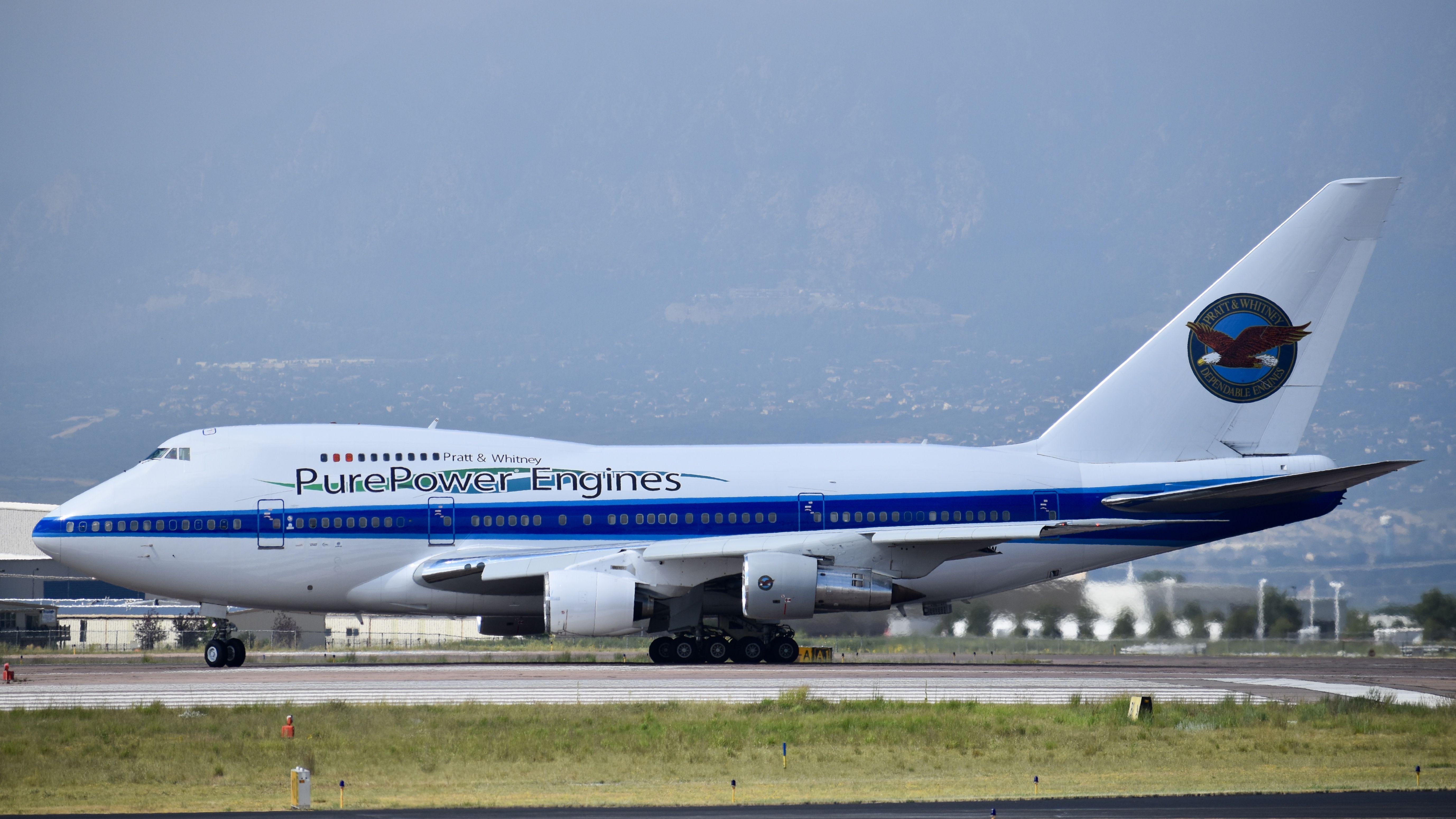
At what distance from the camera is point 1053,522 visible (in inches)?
1268

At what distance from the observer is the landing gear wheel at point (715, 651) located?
106 ft

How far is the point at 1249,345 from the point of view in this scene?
34.4m

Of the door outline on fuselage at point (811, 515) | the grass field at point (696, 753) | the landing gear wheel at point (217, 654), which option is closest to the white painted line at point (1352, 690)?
the grass field at point (696, 753)

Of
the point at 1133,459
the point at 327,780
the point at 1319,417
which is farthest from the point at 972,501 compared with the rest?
Result: the point at 1319,417

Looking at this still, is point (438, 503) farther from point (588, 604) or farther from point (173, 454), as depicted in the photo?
point (173, 454)

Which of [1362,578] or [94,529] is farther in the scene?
[1362,578]

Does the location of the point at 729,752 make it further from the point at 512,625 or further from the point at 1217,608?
the point at 1217,608

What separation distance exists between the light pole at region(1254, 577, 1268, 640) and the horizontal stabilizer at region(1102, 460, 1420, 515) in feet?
32.5

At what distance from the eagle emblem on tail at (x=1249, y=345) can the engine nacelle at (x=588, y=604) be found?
49.0 ft

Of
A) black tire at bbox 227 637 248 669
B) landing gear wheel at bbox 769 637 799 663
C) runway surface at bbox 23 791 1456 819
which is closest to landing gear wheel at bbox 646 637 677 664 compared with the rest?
landing gear wheel at bbox 769 637 799 663

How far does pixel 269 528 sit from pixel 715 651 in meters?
10.1

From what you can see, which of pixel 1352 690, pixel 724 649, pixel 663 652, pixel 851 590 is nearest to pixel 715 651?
pixel 724 649

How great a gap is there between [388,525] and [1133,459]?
17.2 metres

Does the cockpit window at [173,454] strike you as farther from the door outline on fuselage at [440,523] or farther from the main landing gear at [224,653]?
the door outline on fuselage at [440,523]
